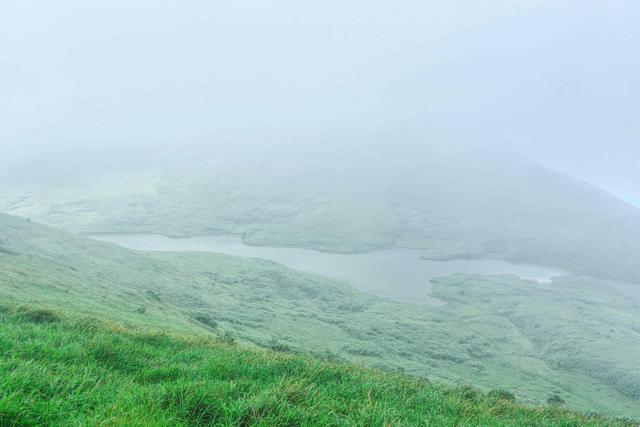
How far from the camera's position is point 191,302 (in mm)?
57188

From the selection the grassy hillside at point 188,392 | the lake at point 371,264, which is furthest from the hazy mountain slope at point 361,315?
the grassy hillside at point 188,392

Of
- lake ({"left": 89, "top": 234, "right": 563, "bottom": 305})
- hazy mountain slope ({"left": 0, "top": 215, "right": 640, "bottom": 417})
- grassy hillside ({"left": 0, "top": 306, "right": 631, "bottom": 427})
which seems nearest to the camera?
grassy hillside ({"left": 0, "top": 306, "right": 631, "bottom": 427})

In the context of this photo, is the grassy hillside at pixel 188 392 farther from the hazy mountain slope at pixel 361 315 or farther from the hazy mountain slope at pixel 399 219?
the hazy mountain slope at pixel 399 219

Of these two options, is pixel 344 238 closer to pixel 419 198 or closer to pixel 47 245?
pixel 419 198

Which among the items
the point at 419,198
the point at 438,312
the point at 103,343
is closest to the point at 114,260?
the point at 438,312

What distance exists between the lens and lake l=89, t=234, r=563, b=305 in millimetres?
103812

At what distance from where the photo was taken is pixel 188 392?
7.99 m

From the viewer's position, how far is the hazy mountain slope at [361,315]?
40.8m

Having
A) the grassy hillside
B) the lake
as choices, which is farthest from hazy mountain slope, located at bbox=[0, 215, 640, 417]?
the grassy hillside

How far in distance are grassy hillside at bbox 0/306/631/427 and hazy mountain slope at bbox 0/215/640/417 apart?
64.2ft

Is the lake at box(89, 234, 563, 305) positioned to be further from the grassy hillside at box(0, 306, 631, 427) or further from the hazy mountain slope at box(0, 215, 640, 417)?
the grassy hillside at box(0, 306, 631, 427)

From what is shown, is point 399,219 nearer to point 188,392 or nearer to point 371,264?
point 371,264

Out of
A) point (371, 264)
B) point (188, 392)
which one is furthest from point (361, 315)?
point (188, 392)

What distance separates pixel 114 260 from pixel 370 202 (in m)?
124
